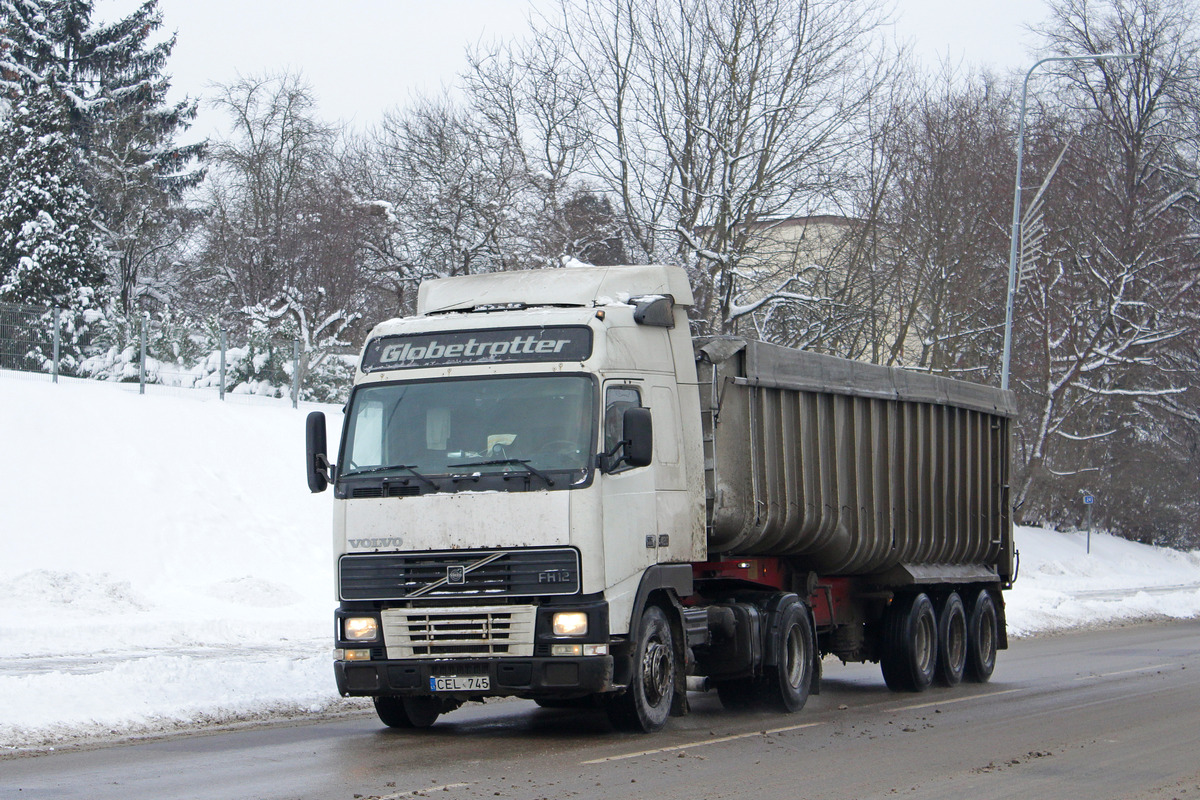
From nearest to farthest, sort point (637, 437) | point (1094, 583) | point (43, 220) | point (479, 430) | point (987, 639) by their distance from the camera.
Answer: point (637, 437)
point (479, 430)
point (987, 639)
point (1094, 583)
point (43, 220)

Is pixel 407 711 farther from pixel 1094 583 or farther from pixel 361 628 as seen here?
pixel 1094 583

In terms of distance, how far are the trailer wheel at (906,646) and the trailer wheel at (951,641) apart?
26 cm

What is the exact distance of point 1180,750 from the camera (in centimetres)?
983

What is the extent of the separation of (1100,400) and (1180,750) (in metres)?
33.1

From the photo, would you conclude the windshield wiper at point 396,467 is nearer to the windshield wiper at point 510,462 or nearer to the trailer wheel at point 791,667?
the windshield wiper at point 510,462

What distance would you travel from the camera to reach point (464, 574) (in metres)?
9.59

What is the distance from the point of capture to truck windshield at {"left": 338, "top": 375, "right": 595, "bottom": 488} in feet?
31.7

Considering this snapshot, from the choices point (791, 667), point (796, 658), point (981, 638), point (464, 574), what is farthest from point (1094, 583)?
point (464, 574)

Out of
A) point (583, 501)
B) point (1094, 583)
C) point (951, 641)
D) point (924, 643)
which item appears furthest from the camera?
point (1094, 583)

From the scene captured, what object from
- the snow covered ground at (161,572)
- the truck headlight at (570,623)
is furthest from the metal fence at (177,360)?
the truck headlight at (570,623)

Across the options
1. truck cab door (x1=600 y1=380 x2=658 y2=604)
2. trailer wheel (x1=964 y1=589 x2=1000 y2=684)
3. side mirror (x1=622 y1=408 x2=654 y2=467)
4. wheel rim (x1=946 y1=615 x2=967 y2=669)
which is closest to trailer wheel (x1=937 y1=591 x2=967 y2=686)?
wheel rim (x1=946 y1=615 x2=967 y2=669)

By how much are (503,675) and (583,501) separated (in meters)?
1.31

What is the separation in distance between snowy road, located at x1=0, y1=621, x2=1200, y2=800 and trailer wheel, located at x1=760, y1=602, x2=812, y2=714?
16 cm

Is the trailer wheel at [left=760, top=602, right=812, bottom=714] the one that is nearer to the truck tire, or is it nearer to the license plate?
the truck tire
